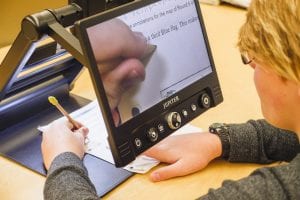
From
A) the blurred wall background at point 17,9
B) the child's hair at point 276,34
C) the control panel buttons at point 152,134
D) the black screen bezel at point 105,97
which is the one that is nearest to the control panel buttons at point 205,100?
the black screen bezel at point 105,97

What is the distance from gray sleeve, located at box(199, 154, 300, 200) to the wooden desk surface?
0.44 feet

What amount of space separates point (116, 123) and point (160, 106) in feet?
0.41

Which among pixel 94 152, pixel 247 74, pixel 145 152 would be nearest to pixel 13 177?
pixel 94 152

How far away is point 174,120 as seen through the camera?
0.96m

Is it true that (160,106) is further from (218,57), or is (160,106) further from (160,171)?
(218,57)

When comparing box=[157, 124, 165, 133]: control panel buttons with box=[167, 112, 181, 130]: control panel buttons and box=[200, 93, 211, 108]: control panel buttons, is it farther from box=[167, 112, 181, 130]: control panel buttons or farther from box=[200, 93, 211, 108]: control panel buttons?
box=[200, 93, 211, 108]: control panel buttons

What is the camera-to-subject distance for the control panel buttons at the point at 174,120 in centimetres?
95

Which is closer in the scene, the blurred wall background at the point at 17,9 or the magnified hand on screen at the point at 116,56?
the magnified hand on screen at the point at 116,56

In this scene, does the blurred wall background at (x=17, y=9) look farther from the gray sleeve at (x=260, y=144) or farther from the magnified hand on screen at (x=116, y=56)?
the gray sleeve at (x=260, y=144)

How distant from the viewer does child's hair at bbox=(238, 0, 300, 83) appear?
668 millimetres

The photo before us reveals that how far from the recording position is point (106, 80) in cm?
83

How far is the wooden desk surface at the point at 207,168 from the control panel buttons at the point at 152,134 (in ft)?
0.26

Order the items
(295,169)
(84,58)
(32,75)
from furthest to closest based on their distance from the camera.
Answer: (32,75) < (84,58) < (295,169)

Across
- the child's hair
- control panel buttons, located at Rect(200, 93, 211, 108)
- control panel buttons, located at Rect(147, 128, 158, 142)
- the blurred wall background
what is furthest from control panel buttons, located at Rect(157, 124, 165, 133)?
the blurred wall background
